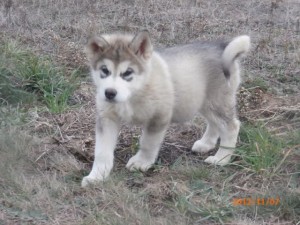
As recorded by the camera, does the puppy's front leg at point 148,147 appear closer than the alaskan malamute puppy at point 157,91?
No

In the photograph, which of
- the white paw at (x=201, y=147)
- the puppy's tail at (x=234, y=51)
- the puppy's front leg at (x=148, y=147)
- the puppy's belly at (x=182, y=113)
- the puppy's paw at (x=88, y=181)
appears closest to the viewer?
the puppy's paw at (x=88, y=181)

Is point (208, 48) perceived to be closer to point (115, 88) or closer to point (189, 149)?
point (189, 149)

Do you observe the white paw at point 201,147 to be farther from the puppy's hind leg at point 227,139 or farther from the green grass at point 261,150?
the green grass at point 261,150

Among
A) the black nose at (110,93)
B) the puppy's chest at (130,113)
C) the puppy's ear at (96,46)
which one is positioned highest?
the puppy's ear at (96,46)

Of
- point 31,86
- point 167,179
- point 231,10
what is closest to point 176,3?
point 231,10

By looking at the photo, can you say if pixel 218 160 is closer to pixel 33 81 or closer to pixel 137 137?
→ pixel 137 137

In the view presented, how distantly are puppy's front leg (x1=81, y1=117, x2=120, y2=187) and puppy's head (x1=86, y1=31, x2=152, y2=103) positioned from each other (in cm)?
30

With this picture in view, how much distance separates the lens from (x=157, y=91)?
471 cm

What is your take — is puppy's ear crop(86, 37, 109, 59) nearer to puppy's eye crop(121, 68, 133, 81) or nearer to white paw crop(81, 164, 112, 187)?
puppy's eye crop(121, 68, 133, 81)

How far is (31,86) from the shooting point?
20.6 feet

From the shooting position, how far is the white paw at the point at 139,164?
4.78 m

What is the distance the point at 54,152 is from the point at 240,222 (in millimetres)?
1800

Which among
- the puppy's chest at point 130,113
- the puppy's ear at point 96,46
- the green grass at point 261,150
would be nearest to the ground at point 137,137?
the green grass at point 261,150

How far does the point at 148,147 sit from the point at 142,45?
0.80 metres
